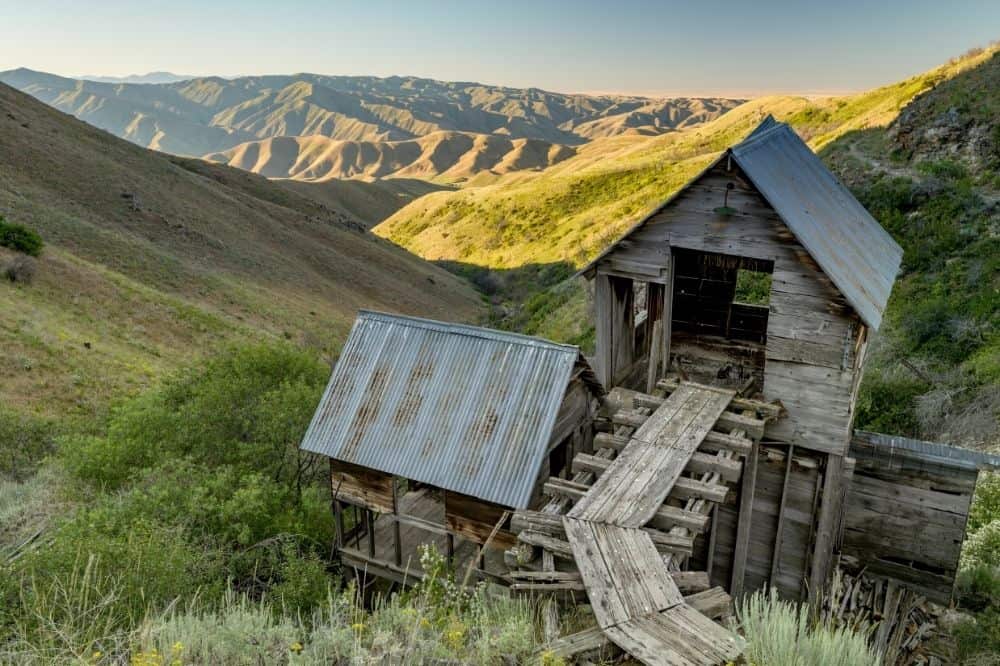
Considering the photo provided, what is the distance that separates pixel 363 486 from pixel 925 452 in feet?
35.2

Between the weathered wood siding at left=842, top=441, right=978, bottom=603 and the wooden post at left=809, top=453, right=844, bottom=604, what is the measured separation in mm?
824

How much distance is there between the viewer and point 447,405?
1127cm

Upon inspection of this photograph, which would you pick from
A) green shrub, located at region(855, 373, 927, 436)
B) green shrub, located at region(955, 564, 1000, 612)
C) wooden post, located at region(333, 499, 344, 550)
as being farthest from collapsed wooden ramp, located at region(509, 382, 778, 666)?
green shrub, located at region(855, 373, 927, 436)

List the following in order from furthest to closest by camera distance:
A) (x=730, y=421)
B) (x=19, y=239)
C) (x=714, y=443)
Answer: (x=19, y=239)
(x=730, y=421)
(x=714, y=443)

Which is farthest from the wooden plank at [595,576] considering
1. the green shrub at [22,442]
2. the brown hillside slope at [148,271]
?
the brown hillside slope at [148,271]

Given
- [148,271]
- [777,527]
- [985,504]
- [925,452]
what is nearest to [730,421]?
[777,527]

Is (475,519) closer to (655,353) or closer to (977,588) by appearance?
(655,353)

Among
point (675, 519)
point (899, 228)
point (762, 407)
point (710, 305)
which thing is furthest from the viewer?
point (899, 228)

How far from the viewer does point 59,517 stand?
448 inches

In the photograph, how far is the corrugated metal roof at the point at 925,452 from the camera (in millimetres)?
10961

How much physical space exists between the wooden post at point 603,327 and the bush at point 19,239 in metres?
33.3

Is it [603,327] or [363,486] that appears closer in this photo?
[363,486]

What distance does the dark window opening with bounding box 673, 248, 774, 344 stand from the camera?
1525cm

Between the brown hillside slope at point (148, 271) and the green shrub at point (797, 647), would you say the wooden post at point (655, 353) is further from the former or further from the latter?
the brown hillside slope at point (148, 271)
